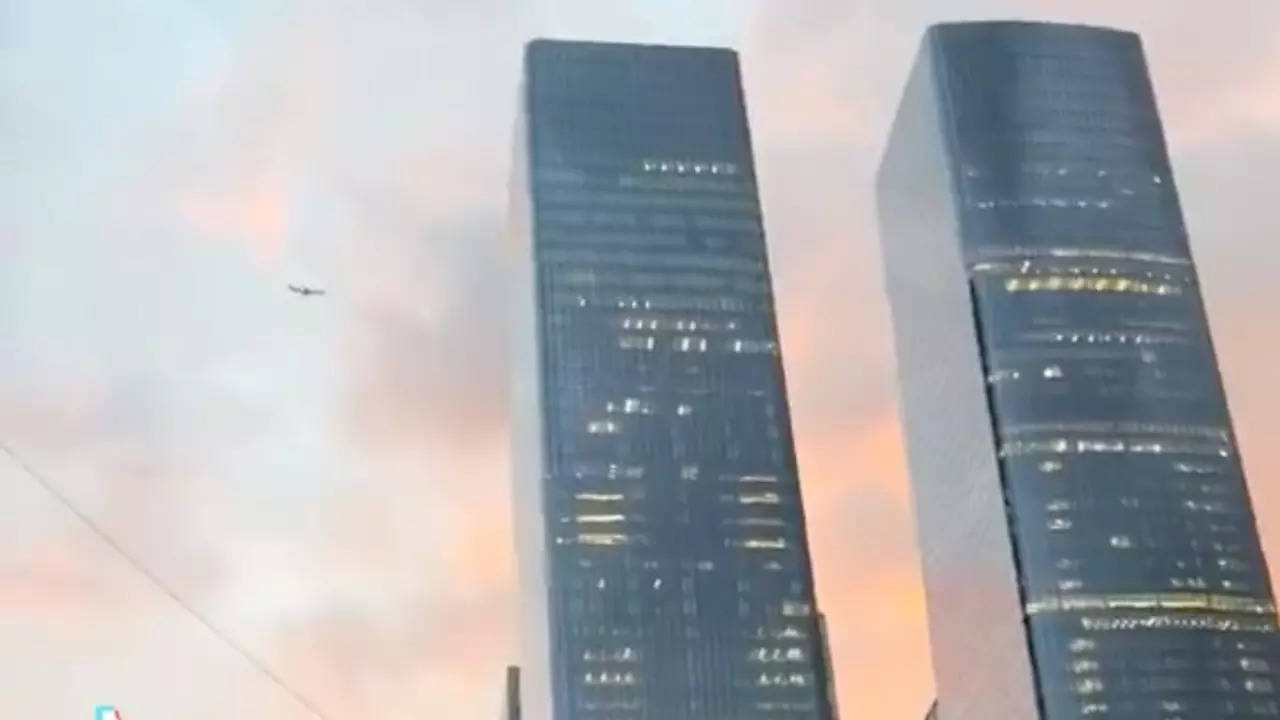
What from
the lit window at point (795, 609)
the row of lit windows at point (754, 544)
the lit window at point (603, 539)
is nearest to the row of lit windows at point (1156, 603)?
the lit window at point (795, 609)

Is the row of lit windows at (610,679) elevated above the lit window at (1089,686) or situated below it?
above

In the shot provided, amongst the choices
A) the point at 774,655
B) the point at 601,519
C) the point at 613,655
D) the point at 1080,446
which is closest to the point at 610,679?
the point at 613,655

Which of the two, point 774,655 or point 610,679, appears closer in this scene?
point 610,679

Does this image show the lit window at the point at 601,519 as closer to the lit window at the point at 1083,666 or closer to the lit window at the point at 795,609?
the lit window at the point at 795,609

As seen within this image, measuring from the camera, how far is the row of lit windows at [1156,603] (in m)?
187

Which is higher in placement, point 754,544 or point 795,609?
point 754,544

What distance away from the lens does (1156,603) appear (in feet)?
629

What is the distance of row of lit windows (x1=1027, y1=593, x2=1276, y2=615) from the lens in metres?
187

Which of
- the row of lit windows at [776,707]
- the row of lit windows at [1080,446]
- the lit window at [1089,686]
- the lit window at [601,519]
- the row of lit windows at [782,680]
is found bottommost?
the lit window at [1089,686]

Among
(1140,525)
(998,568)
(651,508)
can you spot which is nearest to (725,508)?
(651,508)

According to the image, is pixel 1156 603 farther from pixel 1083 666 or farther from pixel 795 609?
pixel 795 609

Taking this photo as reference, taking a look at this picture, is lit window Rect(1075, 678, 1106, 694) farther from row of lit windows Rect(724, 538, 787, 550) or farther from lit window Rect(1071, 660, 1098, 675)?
row of lit windows Rect(724, 538, 787, 550)

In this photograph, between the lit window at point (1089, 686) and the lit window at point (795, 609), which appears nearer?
the lit window at point (1089, 686)

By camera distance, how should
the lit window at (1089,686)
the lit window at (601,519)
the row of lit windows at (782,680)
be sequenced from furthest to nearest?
the lit window at (601,519) → the row of lit windows at (782,680) → the lit window at (1089,686)
